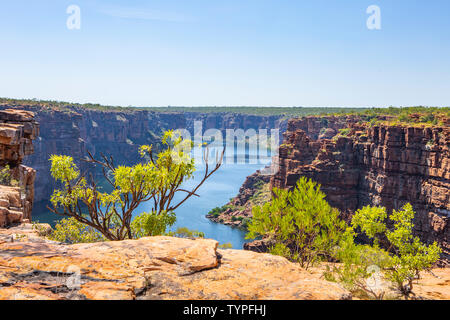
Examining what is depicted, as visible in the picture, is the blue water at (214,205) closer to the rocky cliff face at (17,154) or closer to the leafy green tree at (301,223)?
the rocky cliff face at (17,154)

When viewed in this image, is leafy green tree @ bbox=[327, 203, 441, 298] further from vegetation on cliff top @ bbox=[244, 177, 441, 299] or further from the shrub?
the shrub

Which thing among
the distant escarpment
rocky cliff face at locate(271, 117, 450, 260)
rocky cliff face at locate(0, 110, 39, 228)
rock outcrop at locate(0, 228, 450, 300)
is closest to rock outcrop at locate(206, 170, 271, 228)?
rocky cliff face at locate(271, 117, 450, 260)

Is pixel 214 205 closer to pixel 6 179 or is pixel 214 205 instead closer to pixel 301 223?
pixel 6 179

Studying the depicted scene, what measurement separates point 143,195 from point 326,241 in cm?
1039

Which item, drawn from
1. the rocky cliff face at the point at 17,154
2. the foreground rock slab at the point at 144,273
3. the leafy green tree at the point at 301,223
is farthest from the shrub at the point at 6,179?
the leafy green tree at the point at 301,223

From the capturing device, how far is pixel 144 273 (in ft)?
33.0

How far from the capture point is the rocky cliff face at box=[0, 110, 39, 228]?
18894 millimetres

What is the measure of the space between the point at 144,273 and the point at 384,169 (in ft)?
238

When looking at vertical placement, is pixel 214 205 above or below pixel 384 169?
below

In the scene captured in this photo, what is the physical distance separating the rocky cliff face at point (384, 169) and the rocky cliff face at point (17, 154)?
174 ft

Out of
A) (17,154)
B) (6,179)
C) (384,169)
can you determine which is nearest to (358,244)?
(6,179)

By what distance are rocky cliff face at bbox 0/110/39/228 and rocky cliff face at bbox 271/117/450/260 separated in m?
53.1

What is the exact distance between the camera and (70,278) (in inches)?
365
